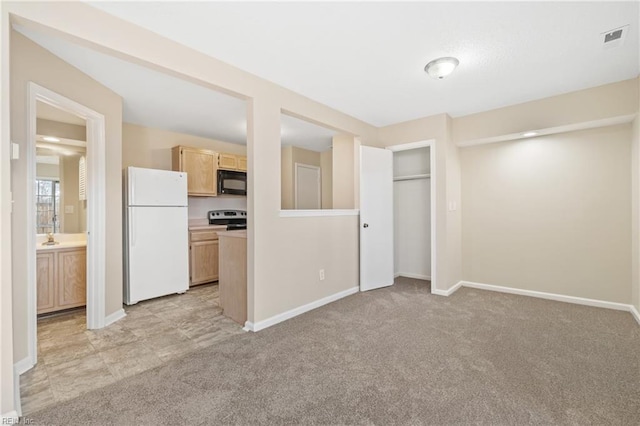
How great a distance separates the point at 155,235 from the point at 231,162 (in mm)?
1753

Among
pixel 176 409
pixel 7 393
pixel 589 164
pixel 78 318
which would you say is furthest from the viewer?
pixel 589 164

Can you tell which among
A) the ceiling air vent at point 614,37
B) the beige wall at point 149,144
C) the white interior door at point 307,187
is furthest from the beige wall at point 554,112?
Answer: the beige wall at point 149,144

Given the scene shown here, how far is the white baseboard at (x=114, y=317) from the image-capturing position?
2830 millimetres

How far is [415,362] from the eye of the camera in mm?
2092

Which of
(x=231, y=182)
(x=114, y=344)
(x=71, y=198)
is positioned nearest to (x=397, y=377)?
(x=114, y=344)

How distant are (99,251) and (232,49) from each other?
2.30 metres

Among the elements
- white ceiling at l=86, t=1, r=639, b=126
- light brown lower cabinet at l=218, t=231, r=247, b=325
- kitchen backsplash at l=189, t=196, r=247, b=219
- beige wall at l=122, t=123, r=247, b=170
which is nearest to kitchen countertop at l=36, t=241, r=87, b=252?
beige wall at l=122, t=123, r=247, b=170

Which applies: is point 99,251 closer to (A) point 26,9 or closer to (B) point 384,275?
(A) point 26,9

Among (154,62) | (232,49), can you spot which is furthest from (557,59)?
(154,62)

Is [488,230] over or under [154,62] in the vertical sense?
under

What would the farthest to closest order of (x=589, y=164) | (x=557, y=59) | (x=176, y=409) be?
(x=589, y=164) → (x=557, y=59) → (x=176, y=409)

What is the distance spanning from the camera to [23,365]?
1995 millimetres

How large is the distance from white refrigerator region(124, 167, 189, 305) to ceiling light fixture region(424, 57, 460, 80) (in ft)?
10.9

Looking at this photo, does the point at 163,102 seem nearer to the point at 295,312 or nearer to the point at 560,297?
the point at 295,312
